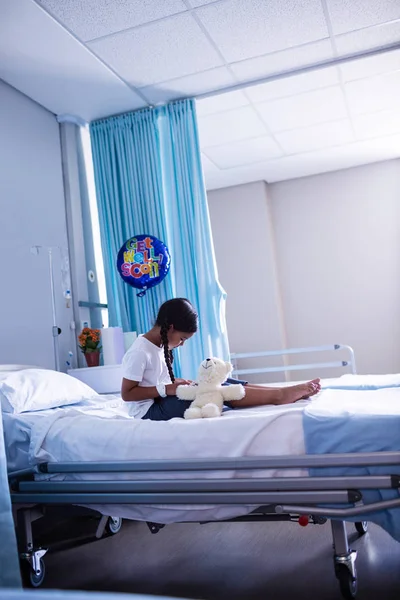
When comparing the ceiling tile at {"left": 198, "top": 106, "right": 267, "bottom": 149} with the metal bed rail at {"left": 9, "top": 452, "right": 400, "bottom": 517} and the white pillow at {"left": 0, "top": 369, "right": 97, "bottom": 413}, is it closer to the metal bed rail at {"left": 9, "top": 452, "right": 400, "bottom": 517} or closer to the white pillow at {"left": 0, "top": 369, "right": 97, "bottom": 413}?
the white pillow at {"left": 0, "top": 369, "right": 97, "bottom": 413}

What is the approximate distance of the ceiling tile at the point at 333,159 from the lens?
5.20m

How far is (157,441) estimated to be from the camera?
201 cm

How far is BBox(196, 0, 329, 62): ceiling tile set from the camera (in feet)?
9.73

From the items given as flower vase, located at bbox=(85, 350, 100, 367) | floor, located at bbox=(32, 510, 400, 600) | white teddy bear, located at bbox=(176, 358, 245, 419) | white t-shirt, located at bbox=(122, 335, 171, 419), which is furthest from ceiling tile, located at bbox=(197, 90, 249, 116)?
floor, located at bbox=(32, 510, 400, 600)

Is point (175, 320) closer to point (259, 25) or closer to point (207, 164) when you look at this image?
point (259, 25)

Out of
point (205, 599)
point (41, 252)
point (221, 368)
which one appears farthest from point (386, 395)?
point (41, 252)

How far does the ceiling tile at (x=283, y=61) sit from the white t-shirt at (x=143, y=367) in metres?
2.05

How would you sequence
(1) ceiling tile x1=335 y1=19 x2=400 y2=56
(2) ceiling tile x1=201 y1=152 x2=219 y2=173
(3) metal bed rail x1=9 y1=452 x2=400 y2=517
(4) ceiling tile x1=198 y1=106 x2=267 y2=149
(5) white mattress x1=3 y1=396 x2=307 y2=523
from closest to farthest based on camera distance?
(3) metal bed rail x1=9 y1=452 x2=400 y2=517 → (5) white mattress x1=3 y1=396 x2=307 y2=523 → (1) ceiling tile x1=335 y1=19 x2=400 y2=56 → (4) ceiling tile x1=198 y1=106 x2=267 y2=149 → (2) ceiling tile x1=201 y1=152 x2=219 y2=173

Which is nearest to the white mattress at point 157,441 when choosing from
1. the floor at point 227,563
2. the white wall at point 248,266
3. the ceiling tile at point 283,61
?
the floor at point 227,563

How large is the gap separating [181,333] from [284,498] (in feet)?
3.26

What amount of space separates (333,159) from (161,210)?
227 cm

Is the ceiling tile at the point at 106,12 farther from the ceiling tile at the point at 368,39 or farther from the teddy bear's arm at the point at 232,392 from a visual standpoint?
the teddy bear's arm at the point at 232,392

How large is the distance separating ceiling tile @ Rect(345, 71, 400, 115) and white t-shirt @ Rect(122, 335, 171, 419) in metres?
2.58

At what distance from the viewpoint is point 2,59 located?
3307mm
